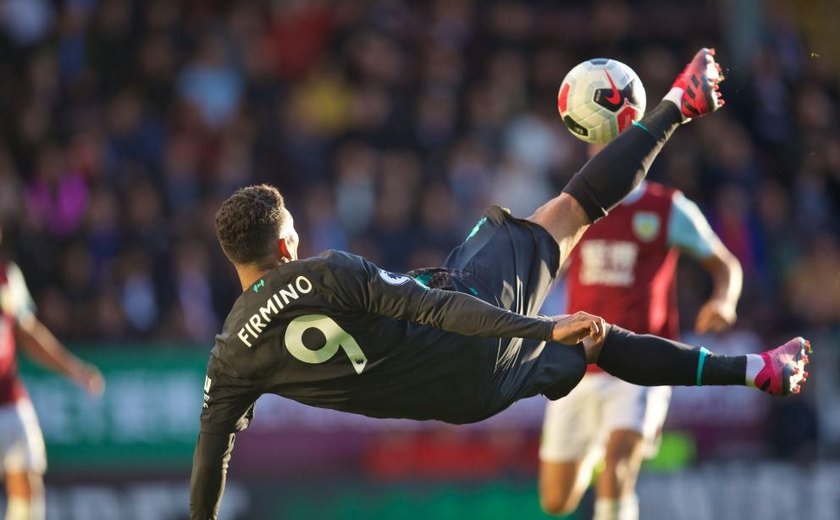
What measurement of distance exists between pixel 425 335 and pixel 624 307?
2.21m

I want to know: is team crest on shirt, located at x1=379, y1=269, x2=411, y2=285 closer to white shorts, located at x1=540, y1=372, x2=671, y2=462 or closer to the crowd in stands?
→ white shorts, located at x1=540, y1=372, x2=671, y2=462

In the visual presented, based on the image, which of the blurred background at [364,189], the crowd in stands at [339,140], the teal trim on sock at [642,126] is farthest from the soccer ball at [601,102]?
the crowd in stands at [339,140]

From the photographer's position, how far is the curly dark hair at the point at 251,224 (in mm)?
6027

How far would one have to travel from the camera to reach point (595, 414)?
328 inches

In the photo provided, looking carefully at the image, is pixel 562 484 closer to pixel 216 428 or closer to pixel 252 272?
pixel 216 428

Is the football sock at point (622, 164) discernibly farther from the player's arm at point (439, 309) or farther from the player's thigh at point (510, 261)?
the player's arm at point (439, 309)

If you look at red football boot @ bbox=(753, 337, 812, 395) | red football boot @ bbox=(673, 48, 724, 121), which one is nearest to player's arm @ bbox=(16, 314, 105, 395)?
red football boot @ bbox=(673, 48, 724, 121)

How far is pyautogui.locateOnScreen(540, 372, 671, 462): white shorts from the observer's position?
8.05m

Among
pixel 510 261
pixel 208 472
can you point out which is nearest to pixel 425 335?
pixel 510 261

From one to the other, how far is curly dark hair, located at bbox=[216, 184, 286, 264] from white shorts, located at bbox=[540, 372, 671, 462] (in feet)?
9.21

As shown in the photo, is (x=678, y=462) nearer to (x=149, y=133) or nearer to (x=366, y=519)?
(x=366, y=519)

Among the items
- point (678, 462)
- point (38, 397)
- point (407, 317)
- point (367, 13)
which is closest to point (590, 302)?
point (407, 317)

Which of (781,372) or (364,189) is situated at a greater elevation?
(364,189)

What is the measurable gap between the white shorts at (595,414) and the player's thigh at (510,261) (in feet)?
5.01
